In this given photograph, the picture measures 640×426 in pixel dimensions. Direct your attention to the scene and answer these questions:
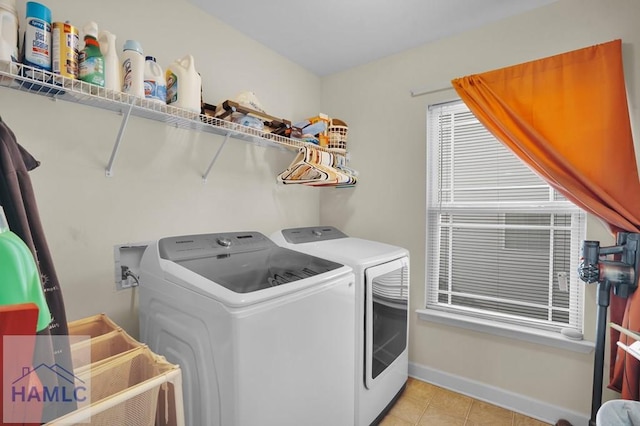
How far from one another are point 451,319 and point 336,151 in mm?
1613

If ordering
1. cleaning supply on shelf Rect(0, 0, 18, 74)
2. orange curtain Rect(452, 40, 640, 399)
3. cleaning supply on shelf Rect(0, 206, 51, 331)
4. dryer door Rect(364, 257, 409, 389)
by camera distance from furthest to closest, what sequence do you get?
1. dryer door Rect(364, 257, 409, 389)
2. orange curtain Rect(452, 40, 640, 399)
3. cleaning supply on shelf Rect(0, 0, 18, 74)
4. cleaning supply on shelf Rect(0, 206, 51, 331)

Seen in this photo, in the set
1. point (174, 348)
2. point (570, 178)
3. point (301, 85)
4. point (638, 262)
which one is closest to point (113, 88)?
point (174, 348)

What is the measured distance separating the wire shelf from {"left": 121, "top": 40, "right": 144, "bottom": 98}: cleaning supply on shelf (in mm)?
40

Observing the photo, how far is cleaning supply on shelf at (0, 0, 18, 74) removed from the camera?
3.24 ft

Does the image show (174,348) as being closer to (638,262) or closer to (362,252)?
(362,252)

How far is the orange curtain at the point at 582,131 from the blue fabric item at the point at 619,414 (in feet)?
1.68

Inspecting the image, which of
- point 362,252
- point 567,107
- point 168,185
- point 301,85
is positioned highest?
point 301,85

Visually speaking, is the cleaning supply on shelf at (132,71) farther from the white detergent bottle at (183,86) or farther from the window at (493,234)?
the window at (493,234)

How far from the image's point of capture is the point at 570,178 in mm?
1749

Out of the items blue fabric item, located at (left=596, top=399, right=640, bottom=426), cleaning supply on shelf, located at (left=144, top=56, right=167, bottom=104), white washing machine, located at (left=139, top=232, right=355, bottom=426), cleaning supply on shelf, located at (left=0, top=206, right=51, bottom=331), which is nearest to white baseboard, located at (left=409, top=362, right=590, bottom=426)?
blue fabric item, located at (left=596, top=399, right=640, bottom=426)

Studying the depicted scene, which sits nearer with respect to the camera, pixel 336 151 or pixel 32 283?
pixel 32 283

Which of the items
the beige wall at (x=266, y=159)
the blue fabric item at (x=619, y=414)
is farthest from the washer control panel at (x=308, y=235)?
the blue fabric item at (x=619, y=414)

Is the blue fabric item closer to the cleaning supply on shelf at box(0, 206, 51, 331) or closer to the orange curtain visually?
the orange curtain

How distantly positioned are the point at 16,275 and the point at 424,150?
237 cm
